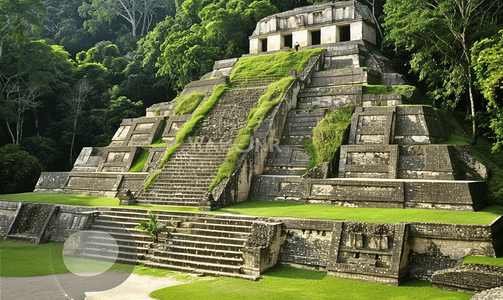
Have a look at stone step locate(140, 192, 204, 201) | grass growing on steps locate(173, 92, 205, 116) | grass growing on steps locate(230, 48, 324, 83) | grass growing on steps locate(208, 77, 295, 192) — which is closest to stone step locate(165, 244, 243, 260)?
A: stone step locate(140, 192, 204, 201)

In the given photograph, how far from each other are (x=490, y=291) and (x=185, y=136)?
36.3ft

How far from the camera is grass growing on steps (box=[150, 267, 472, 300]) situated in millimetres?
7043

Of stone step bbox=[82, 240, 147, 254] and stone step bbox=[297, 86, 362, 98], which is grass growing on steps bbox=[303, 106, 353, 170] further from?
stone step bbox=[82, 240, 147, 254]

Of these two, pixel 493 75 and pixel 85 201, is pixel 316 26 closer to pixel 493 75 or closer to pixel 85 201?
pixel 493 75

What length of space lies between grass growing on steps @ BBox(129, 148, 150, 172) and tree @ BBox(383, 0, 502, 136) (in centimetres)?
1048

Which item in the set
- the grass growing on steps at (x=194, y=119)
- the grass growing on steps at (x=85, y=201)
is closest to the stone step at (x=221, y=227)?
the grass growing on steps at (x=85, y=201)

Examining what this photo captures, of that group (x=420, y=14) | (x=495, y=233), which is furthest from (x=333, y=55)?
(x=495, y=233)

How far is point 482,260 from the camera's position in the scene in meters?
7.40

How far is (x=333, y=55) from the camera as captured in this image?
19719 millimetres

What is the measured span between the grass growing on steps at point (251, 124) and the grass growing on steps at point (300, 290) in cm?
448

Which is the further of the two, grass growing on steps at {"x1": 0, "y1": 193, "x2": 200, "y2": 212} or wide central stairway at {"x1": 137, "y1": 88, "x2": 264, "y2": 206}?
wide central stairway at {"x1": 137, "y1": 88, "x2": 264, "y2": 206}

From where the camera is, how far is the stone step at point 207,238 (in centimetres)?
917

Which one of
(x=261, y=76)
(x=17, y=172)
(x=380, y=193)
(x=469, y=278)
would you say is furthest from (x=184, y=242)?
(x=17, y=172)

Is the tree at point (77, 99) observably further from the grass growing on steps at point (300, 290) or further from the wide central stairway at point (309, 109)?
the grass growing on steps at point (300, 290)
